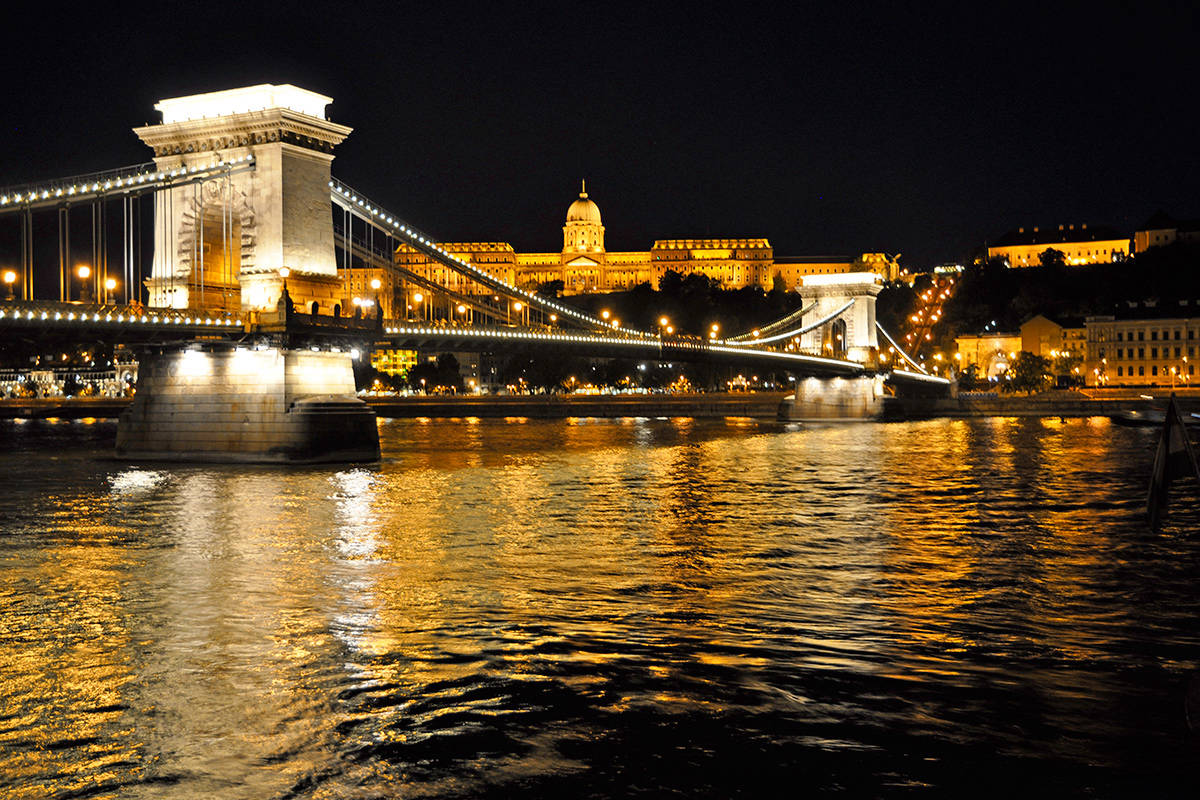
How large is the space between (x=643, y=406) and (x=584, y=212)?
107 metres

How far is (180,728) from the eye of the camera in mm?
7215

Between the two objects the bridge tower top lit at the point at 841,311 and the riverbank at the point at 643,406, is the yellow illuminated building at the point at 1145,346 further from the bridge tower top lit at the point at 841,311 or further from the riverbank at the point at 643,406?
the bridge tower top lit at the point at 841,311

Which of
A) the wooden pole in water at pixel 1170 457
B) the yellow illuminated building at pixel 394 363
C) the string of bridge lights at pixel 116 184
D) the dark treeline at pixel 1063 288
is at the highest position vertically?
the dark treeline at pixel 1063 288

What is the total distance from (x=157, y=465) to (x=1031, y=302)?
110 m

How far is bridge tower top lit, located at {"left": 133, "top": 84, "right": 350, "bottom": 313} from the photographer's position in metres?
31.2

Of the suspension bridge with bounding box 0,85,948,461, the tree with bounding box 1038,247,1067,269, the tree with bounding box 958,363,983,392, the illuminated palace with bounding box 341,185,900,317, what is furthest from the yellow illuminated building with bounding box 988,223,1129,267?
the suspension bridge with bounding box 0,85,948,461

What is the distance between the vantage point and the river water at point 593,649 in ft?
21.5

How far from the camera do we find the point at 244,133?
31.4 meters

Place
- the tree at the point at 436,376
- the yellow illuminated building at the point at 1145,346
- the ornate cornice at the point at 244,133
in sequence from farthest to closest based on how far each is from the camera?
the tree at the point at 436,376 < the yellow illuminated building at the point at 1145,346 < the ornate cornice at the point at 244,133

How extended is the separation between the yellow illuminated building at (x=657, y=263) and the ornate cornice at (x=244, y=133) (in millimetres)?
140204

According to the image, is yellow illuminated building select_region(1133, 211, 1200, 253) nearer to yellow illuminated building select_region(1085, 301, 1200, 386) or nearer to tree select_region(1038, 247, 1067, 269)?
tree select_region(1038, 247, 1067, 269)

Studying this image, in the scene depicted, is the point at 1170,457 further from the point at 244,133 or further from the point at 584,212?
the point at 584,212

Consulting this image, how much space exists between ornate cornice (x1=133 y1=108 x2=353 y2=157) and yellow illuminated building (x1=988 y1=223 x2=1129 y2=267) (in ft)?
427

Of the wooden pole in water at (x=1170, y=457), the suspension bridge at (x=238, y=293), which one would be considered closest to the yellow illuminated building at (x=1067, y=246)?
the suspension bridge at (x=238, y=293)
